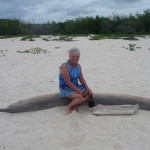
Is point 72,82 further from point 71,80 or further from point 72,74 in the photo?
point 72,74

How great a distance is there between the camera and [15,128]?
361cm

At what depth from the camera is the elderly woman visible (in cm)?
390

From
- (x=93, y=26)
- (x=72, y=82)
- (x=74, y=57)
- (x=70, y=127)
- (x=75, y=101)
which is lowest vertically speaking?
(x=70, y=127)

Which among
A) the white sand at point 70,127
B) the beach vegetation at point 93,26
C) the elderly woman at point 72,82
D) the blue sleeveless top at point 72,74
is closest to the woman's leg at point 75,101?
the elderly woman at point 72,82

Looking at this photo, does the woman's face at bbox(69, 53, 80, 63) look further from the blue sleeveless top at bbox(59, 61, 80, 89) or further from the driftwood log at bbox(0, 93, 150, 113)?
the driftwood log at bbox(0, 93, 150, 113)

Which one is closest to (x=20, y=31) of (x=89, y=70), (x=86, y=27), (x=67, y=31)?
(x=67, y=31)

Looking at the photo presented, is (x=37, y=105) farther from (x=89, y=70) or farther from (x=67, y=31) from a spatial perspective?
(x=67, y=31)

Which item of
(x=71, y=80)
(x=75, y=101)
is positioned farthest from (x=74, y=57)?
(x=75, y=101)

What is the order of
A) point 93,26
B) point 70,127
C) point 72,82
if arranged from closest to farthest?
point 70,127, point 72,82, point 93,26

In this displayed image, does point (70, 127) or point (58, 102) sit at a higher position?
point (58, 102)

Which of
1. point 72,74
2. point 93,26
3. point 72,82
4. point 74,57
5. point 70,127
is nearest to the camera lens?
point 70,127

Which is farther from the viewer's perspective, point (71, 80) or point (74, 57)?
point (71, 80)

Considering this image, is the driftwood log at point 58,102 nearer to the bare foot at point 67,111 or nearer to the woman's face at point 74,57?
the bare foot at point 67,111

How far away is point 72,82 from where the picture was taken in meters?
4.16
